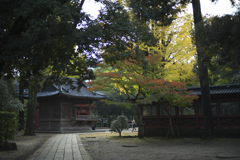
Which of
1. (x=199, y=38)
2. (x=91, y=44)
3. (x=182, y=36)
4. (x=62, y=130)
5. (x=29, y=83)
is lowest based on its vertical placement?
(x=62, y=130)

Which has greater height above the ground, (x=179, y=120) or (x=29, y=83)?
(x=29, y=83)

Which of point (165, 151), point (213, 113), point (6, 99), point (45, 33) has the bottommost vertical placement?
point (165, 151)

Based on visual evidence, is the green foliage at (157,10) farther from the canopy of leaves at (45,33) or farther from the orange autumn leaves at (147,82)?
the canopy of leaves at (45,33)

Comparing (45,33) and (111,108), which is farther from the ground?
(45,33)

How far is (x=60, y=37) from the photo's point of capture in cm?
755

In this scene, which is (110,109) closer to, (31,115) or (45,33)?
(31,115)

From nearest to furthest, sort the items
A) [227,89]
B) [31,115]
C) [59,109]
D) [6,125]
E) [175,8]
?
[6,125]
[175,8]
[227,89]
[31,115]
[59,109]

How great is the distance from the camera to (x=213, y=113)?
16797mm

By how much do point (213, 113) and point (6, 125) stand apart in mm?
13319

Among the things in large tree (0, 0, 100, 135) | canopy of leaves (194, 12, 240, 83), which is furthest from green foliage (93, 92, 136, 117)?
large tree (0, 0, 100, 135)

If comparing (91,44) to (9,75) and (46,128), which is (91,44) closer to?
(9,75)

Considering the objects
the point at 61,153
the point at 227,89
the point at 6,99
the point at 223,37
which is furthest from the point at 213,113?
the point at 6,99

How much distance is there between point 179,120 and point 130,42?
10923 millimetres

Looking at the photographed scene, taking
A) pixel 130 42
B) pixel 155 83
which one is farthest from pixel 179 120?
pixel 130 42
